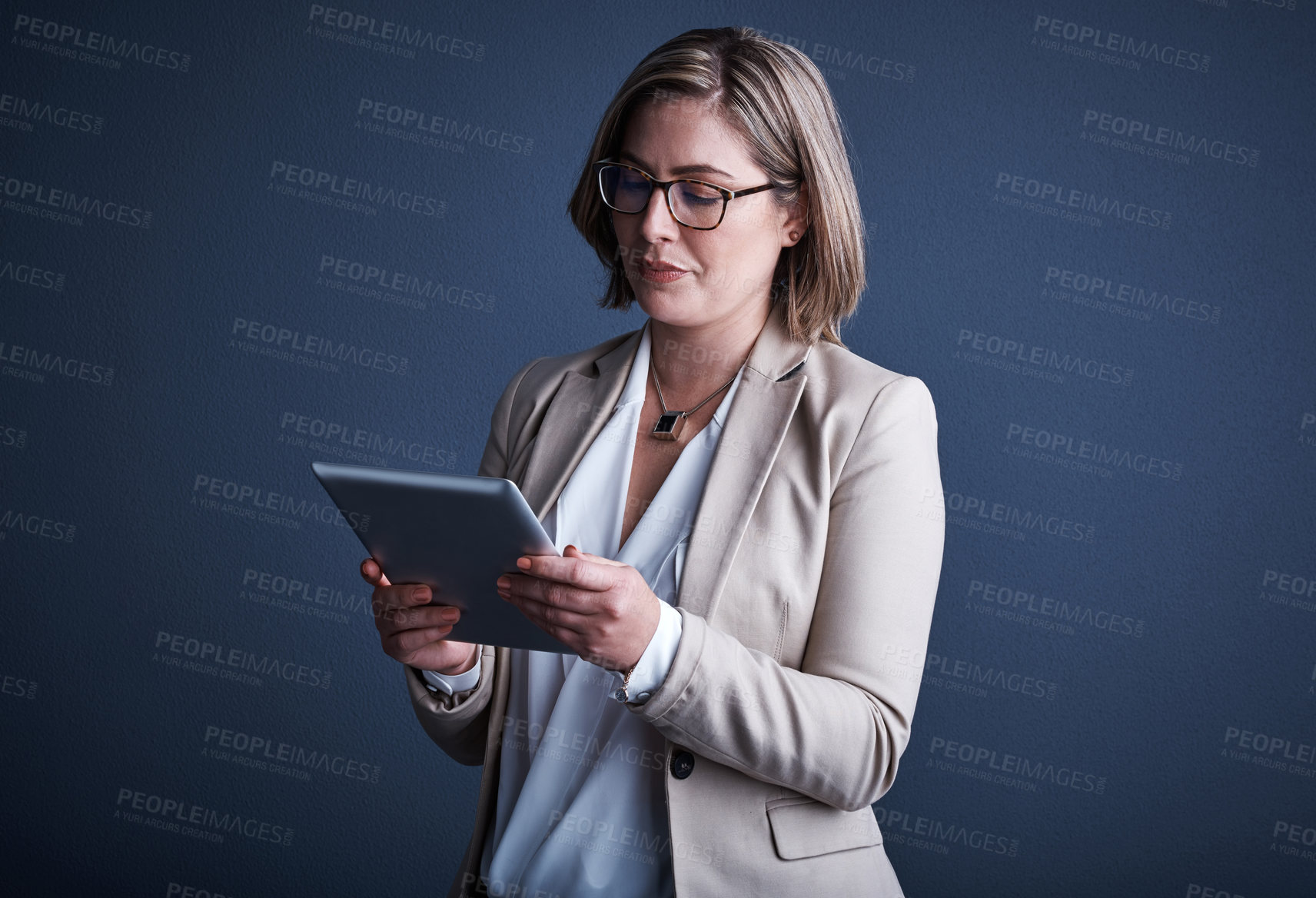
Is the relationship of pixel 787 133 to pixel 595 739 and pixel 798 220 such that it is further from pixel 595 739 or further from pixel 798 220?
pixel 595 739

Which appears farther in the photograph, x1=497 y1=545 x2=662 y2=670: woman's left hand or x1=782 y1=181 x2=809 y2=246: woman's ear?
x1=782 y1=181 x2=809 y2=246: woman's ear

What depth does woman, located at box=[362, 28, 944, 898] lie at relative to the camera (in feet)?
4.20

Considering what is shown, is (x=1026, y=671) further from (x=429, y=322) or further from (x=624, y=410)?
(x=429, y=322)

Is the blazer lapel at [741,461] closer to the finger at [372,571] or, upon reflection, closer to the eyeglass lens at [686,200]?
the eyeglass lens at [686,200]

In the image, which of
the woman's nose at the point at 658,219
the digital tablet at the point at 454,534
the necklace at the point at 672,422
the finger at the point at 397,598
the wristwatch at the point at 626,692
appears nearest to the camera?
the digital tablet at the point at 454,534

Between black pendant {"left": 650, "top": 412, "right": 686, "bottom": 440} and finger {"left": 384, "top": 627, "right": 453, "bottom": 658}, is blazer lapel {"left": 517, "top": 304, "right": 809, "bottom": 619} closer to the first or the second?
black pendant {"left": 650, "top": 412, "right": 686, "bottom": 440}

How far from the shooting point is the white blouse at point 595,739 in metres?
1.38

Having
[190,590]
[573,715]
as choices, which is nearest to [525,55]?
[190,590]

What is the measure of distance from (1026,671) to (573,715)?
5.68ft

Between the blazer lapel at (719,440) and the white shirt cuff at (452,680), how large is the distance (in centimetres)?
26

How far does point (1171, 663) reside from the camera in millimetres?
2740

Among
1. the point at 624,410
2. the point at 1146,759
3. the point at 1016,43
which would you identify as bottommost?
the point at 1146,759

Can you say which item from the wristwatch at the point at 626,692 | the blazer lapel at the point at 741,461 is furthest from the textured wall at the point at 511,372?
the wristwatch at the point at 626,692

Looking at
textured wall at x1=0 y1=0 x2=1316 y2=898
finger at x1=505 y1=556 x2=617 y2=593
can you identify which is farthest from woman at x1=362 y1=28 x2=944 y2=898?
textured wall at x1=0 y1=0 x2=1316 y2=898
